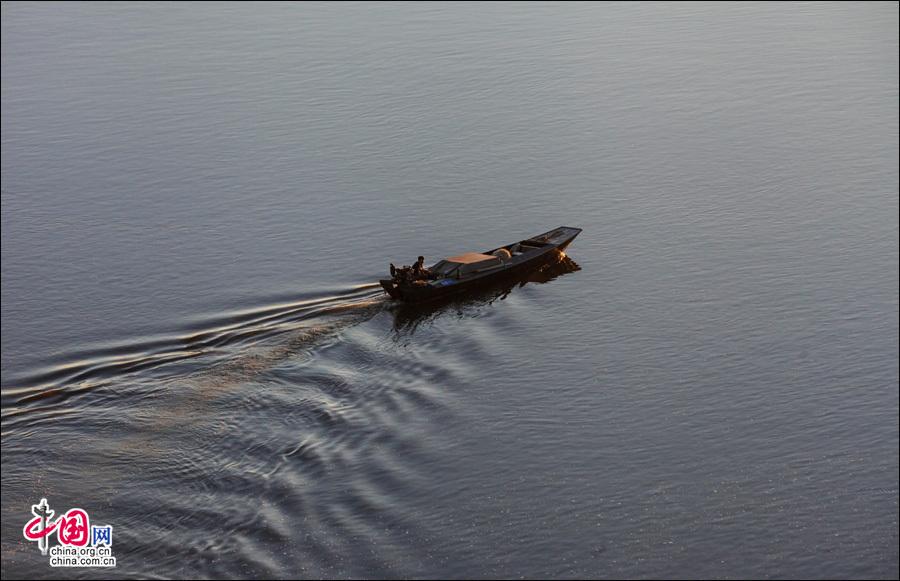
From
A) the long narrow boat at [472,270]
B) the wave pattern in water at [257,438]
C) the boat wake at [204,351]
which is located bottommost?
the wave pattern in water at [257,438]

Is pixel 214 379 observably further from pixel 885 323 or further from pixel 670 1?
pixel 670 1

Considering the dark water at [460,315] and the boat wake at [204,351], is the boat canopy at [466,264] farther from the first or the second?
the boat wake at [204,351]

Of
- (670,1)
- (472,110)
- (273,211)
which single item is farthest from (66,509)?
(670,1)

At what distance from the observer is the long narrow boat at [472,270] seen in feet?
150

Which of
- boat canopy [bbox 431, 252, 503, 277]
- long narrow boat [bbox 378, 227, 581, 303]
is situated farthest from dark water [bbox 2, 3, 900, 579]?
boat canopy [bbox 431, 252, 503, 277]

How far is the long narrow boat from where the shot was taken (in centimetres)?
4572

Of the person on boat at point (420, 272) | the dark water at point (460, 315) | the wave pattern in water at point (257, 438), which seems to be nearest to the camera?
the wave pattern in water at point (257, 438)

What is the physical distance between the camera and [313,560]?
2842 cm

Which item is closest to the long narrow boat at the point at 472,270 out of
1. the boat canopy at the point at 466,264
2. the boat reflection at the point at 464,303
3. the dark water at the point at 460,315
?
the boat canopy at the point at 466,264

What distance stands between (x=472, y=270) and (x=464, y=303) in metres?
1.88

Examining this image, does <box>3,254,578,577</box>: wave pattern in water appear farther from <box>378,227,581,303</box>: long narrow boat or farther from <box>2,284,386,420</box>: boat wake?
<box>378,227,581,303</box>: long narrow boat

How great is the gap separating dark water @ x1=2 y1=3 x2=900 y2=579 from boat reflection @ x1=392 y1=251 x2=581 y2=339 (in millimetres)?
221

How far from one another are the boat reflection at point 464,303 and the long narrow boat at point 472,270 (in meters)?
0.39

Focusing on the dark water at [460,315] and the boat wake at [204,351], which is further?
the boat wake at [204,351]
